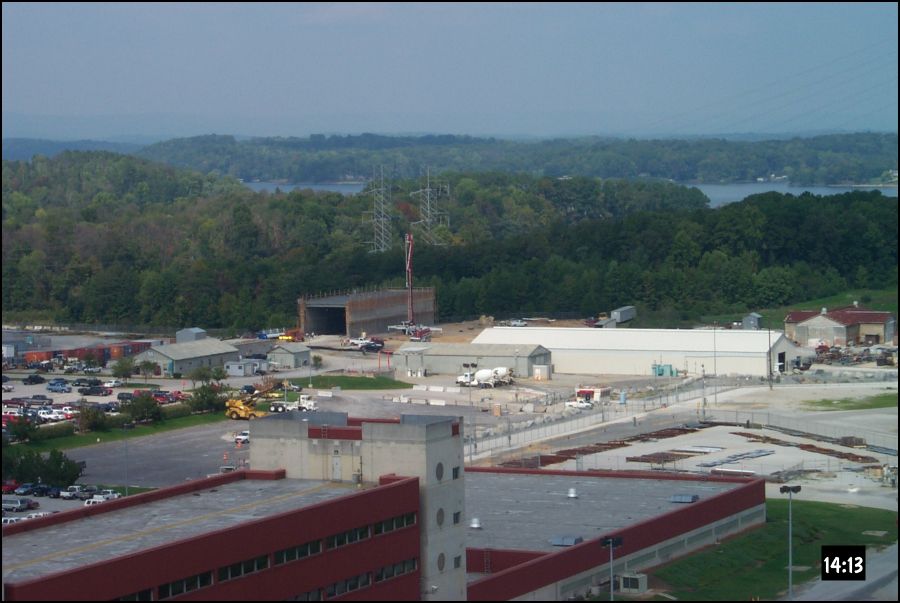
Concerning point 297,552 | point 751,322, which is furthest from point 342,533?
point 751,322

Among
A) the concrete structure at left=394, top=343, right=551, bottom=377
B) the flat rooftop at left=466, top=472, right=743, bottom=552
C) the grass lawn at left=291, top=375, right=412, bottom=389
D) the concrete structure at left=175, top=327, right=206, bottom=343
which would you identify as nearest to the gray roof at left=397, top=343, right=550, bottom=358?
the concrete structure at left=394, top=343, right=551, bottom=377

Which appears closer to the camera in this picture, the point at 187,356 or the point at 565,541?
the point at 565,541

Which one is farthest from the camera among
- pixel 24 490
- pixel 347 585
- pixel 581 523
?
pixel 24 490

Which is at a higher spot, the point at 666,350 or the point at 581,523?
the point at 666,350

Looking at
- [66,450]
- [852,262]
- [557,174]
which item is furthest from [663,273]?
[557,174]

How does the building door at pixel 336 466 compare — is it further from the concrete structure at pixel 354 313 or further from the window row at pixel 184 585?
the concrete structure at pixel 354 313

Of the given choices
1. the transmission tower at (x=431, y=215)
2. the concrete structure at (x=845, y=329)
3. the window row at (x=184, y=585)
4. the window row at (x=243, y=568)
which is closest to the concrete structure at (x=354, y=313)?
the concrete structure at (x=845, y=329)

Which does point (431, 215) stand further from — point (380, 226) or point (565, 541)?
point (565, 541)

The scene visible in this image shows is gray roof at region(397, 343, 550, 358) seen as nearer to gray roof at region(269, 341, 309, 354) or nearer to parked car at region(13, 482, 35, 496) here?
gray roof at region(269, 341, 309, 354)
